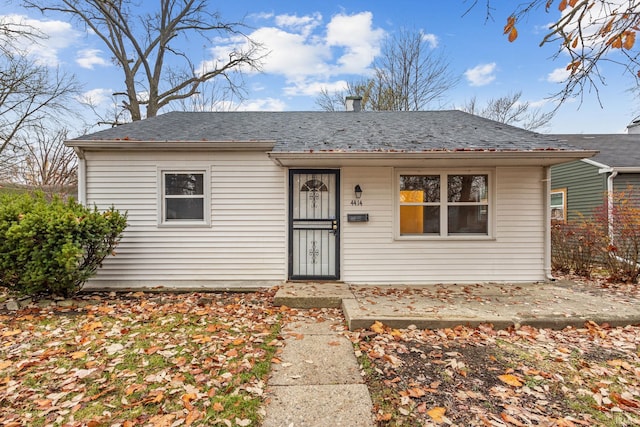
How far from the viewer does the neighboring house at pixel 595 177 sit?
29.6 ft

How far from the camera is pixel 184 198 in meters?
5.74

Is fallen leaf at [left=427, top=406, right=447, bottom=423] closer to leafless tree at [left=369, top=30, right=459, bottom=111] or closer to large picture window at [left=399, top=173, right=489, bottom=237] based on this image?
large picture window at [left=399, top=173, right=489, bottom=237]

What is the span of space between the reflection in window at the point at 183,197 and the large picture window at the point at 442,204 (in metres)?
3.88

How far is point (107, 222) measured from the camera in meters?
5.04

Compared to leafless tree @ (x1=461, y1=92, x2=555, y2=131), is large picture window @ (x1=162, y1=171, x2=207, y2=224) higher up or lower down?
lower down

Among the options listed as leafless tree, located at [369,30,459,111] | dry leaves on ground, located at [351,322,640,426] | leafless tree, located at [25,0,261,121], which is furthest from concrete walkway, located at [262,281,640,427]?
leafless tree, located at [25,0,261,121]

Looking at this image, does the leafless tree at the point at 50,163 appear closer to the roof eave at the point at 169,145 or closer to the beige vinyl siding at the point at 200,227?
the roof eave at the point at 169,145

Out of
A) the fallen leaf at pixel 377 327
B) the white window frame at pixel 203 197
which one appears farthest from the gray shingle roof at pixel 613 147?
the white window frame at pixel 203 197

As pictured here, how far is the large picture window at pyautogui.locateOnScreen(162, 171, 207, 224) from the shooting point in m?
5.71

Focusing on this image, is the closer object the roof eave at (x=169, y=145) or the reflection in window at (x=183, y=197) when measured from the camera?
the roof eave at (x=169, y=145)

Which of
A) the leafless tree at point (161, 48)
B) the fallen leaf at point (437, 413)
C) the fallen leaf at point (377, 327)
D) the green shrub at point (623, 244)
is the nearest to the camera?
the fallen leaf at point (437, 413)

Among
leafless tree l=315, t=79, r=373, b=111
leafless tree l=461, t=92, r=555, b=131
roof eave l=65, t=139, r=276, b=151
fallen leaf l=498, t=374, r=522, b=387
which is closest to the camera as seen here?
fallen leaf l=498, t=374, r=522, b=387

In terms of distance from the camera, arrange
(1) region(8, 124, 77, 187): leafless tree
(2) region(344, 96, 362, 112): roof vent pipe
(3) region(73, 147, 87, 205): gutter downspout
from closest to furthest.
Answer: (3) region(73, 147, 87, 205): gutter downspout
(2) region(344, 96, 362, 112): roof vent pipe
(1) region(8, 124, 77, 187): leafless tree

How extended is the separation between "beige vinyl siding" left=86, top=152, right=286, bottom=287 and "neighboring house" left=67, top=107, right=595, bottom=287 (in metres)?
0.02
